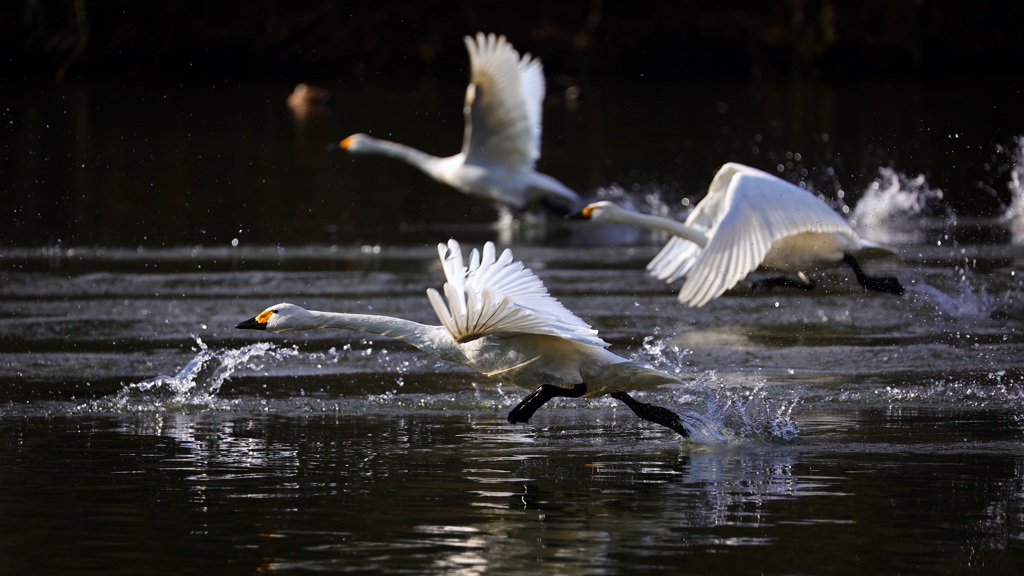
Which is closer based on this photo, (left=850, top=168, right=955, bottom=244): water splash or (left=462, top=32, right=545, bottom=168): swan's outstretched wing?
(left=462, top=32, right=545, bottom=168): swan's outstretched wing

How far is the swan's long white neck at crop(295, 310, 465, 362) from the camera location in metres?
7.14

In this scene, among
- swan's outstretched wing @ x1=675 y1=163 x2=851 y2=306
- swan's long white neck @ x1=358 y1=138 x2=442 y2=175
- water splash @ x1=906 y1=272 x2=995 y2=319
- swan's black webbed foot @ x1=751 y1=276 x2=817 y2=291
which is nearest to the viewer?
swan's outstretched wing @ x1=675 y1=163 x2=851 y2=306

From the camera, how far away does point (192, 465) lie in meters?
6.82

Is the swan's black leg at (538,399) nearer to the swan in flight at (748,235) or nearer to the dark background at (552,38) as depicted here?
the swan in flight at (748,235)

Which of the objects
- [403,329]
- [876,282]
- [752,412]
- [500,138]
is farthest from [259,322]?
[500,138]

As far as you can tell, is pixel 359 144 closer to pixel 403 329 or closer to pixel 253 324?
pixel 253 324

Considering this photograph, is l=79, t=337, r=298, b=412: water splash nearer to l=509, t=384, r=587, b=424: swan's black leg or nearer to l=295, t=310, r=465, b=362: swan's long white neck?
l=295, t=310, r=465, b=362: swan's long white neck

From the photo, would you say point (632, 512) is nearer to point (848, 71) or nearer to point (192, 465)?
point (192, 465)

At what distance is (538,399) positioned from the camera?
24.1ft

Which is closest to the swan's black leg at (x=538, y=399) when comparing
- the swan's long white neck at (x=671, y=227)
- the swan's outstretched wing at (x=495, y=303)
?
the swan's outstretched wing at (x=495, y=303)

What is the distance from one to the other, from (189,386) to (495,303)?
99.0 inches

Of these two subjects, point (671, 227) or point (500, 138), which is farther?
point (500, 138)

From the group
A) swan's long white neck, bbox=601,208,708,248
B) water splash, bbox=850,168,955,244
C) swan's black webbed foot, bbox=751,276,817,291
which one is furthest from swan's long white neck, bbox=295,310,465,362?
water splash, bbox=850,168,955,244

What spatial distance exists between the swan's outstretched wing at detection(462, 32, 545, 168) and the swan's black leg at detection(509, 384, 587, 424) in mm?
6140
